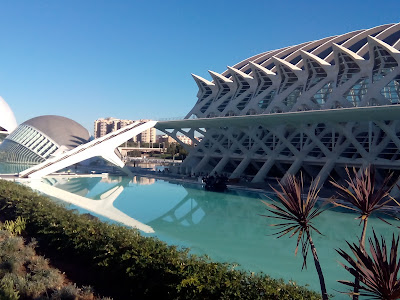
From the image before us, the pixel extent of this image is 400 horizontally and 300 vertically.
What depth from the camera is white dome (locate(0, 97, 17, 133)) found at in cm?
5922

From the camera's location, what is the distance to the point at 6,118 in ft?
198

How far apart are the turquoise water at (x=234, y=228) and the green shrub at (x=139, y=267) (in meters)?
2.69

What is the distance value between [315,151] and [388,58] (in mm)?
8370

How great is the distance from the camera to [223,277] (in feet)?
17.9

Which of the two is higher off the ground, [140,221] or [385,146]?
Answer: [385,146]

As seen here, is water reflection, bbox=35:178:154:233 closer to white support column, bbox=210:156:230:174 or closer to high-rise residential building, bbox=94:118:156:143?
white support column, bbox=210:156:230:174

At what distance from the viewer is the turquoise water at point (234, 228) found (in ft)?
30.9

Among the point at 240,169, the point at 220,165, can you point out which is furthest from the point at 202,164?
the point at 240,169

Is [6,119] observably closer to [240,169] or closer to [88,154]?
[88,154]

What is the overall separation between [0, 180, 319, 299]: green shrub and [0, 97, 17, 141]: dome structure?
185 feet

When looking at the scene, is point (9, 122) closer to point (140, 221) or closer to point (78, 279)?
point (140, 221)

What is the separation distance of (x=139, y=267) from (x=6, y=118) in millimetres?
62415

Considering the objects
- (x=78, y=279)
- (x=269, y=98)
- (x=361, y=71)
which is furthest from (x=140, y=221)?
(x=269, y=98)

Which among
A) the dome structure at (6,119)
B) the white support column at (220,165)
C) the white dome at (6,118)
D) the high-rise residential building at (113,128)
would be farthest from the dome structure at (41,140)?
the high-rise residential building at (113,128)
